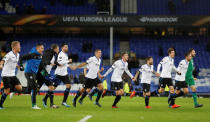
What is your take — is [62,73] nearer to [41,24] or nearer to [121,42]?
[41,24]

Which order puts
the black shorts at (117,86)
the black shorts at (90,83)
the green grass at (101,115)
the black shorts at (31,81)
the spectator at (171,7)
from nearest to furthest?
the green grass at (101,115) < the black shorts at (31,81) < the black shorts at (117,86) < the black shorts at (90,83) < the spectator at (171,7)

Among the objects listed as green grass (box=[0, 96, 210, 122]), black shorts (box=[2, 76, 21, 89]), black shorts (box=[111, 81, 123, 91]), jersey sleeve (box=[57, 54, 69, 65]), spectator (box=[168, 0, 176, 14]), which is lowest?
green grass (box=[0, 96, 210, 122])

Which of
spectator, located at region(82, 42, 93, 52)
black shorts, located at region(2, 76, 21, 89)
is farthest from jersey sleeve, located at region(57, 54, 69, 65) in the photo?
spectator, located at region(82, 42, 93, 52)

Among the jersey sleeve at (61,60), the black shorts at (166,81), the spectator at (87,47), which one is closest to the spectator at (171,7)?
the spectator at (87,47)

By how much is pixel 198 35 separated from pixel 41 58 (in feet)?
105

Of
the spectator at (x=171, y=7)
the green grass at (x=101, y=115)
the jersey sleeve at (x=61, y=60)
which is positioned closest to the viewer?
the green grass at (x=101, y=115)

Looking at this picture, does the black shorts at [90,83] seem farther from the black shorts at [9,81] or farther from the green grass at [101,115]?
the black shorts at [9,81]

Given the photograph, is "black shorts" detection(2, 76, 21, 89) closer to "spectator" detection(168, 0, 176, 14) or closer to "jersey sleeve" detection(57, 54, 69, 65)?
"jersey sleeve" detection(57, 54, 69, 65)

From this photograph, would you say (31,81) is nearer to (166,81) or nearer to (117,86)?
(117,86)

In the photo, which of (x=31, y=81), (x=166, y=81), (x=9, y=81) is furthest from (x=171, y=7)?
(x=9, y=81)

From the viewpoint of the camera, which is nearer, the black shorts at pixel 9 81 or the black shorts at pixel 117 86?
the black shorts at pixel 9 81

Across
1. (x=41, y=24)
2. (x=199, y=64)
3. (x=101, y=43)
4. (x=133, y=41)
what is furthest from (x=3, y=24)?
(x=199, y=64)

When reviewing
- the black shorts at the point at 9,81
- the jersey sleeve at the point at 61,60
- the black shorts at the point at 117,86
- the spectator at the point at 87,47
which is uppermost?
the spectator at the point at 87,47

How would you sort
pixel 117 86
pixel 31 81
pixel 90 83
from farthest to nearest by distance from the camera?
pixel 90 83, pixel 117 86, pixel 31 81
